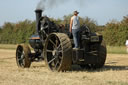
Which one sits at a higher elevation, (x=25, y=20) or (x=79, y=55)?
(x=25, y=20)

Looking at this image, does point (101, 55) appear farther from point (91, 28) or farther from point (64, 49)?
point (91, 28)

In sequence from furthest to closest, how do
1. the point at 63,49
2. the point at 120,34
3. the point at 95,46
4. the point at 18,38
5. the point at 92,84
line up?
1. the point at 18,38
2. the point at 120,34
3. the point at 95,46
4. the point at 63,49
5. the point at 92,84

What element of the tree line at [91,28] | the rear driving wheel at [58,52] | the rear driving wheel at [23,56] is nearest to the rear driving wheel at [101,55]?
the rear driving wheel at [58,52]

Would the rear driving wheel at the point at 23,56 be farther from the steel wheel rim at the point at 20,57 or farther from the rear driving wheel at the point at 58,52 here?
the rear driving wheel at the point at 58,52

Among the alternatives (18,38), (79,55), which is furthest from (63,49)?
(18,38)

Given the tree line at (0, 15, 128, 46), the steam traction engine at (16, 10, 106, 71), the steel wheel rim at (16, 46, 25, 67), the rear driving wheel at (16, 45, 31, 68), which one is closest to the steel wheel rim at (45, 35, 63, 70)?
the steam traction engine at (16, 10, 106, 71)

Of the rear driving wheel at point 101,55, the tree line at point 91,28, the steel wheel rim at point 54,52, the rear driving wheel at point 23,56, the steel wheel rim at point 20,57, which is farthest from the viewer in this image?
the tree line at point 91,28

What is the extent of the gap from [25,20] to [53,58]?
1354 inches

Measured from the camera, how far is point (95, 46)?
359 inches

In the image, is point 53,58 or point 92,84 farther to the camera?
point 53,58

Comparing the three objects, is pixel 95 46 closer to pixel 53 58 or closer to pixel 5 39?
pixel 53 58

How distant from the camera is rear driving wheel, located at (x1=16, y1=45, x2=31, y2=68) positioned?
10.2 meters

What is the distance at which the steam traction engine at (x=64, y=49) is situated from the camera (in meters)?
8.05

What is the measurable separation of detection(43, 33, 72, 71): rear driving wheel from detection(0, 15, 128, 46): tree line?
887 centimetres
